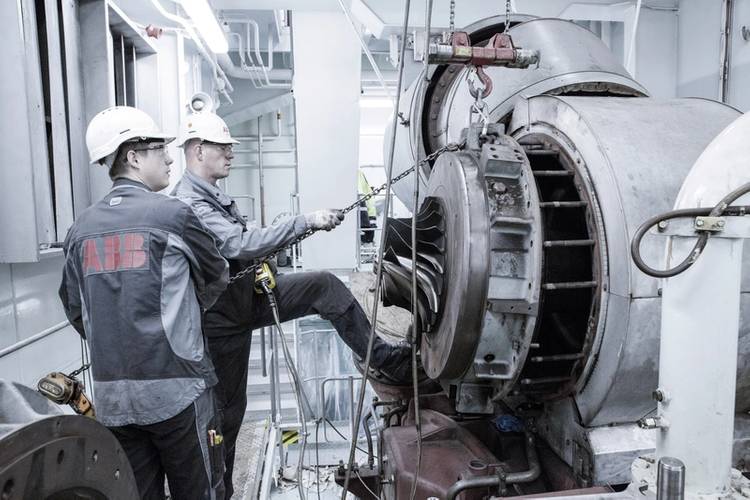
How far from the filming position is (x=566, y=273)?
4.17 ft

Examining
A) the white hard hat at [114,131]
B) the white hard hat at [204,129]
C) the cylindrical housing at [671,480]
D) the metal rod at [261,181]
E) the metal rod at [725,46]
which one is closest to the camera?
the cylindrical housing at [671,480]

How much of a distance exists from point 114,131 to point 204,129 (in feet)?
2.00

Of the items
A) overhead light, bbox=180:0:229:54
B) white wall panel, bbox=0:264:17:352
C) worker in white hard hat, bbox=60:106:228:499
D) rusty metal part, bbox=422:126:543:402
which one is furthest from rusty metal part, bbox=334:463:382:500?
overhead light, bbox=180:0:229:54

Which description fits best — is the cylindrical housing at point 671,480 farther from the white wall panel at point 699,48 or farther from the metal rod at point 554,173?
the white wall panel at point 699,48

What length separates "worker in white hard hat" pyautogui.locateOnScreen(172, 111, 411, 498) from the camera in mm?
1910

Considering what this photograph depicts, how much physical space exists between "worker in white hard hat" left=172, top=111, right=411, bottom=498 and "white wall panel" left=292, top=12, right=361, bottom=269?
118 cm

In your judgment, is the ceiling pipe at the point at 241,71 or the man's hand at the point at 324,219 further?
the ceiling pipe at the point at 241,71

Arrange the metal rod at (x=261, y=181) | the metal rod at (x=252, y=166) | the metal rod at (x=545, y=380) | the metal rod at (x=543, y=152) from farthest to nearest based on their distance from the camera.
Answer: the metal rod at (x=252, y=166), the metal rod at (x=261, y=181), the metal rod at (x=543, y=152), the metal rod at (x=545, y=380)

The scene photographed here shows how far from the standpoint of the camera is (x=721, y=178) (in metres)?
0.82

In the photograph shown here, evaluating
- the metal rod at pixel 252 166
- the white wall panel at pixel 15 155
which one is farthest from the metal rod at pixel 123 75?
the metal rod at pixel 252 166

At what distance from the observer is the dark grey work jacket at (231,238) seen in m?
1.84

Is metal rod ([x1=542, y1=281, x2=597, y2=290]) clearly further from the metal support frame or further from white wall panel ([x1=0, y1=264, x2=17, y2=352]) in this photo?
white wall panel ([x1=0, y1=264, x2=17, y2=352])

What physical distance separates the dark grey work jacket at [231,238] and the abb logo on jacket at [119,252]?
1.64ft

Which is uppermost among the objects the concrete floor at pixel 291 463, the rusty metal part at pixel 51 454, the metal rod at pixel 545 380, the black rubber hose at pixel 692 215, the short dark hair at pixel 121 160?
the short dark hair at pixel 121 160
